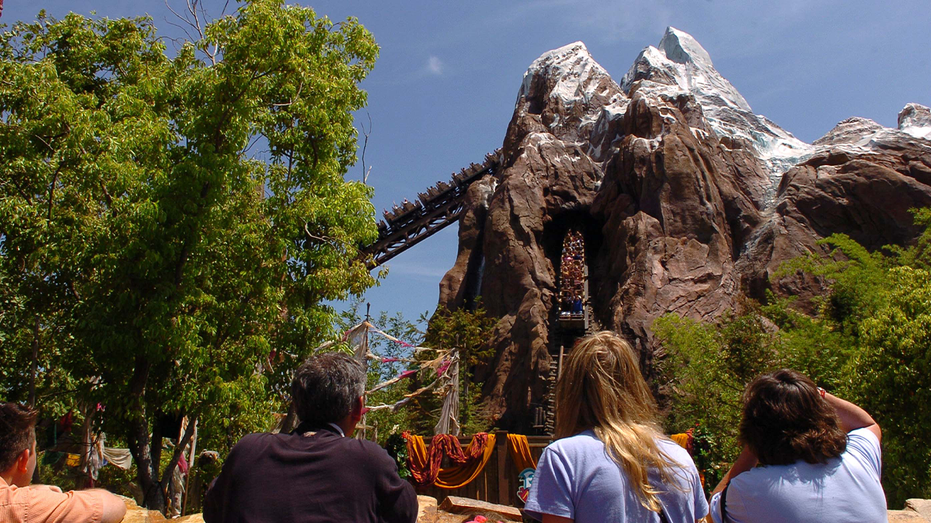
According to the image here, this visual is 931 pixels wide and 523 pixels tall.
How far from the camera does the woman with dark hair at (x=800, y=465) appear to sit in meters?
2.05

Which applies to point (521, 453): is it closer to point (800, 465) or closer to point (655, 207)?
point (800, 465)

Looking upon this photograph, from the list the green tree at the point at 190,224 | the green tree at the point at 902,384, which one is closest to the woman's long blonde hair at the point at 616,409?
the green tree at the point at 190,224

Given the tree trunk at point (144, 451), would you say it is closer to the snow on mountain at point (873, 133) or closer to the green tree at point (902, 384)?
the green tree at point (902, 384)

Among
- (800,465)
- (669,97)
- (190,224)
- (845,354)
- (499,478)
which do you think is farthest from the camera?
(669,97)

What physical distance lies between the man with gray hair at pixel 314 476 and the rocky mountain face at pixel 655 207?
18.1m

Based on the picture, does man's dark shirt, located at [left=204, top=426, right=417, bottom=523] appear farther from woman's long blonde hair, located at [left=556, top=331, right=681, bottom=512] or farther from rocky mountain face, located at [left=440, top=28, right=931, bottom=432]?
rocky mountain face, located at [left=440, top=28, right=931, bottom=432]

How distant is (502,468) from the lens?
338 inches

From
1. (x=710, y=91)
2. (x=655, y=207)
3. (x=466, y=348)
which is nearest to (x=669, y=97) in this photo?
(x=710, y=91)

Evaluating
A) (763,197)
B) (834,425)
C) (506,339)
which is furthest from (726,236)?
(834,425)

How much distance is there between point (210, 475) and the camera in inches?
459

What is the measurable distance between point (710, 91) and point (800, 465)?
31.6 m

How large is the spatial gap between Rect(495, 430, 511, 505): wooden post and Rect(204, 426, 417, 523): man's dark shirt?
6.65m

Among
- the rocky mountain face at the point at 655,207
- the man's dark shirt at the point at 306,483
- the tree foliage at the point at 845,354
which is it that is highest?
the rocky mountain face at the point at 655,207

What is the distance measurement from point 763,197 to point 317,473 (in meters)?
25.6
